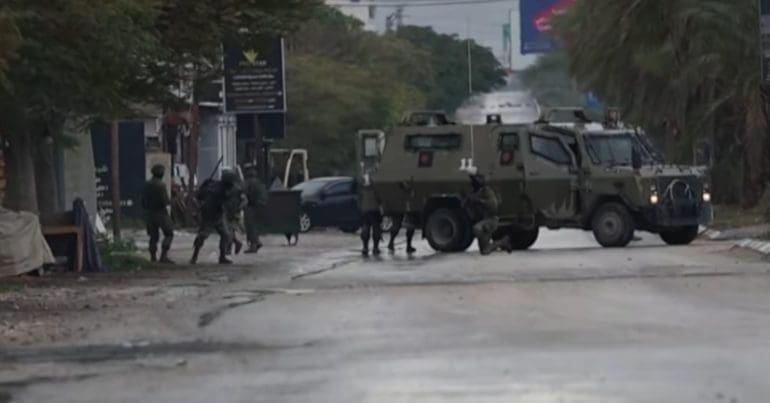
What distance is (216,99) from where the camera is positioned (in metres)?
56.1

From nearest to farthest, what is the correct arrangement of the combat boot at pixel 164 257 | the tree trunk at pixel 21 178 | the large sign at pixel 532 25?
the tree trunk at pixel 21 178 → the combat boot at pixel 164 257 → the large sign at pixel 532 25

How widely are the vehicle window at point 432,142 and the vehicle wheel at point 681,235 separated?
4.27 meters

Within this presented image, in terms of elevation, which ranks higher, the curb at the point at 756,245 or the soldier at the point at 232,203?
the soldier at the point at 232,203

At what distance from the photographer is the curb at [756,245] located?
27253 mm

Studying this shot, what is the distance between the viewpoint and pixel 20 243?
75.9ft

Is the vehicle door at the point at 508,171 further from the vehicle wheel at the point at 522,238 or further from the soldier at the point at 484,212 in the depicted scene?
the vehicle wheel at the point at 522,238

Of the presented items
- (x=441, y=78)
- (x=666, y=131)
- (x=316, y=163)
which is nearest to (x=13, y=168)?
(x=666, y=131)

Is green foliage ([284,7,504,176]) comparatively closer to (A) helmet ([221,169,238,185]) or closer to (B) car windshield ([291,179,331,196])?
(B) car windshield ([291,179,331,196])

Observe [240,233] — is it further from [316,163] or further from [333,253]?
[316,163]

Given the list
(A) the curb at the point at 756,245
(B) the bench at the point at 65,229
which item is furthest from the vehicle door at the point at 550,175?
(B) the bench at the point at 65,229

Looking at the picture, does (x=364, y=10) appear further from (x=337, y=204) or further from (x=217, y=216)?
(x=217, y=216)

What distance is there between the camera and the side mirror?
31431 mm

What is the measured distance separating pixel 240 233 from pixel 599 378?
26983mm

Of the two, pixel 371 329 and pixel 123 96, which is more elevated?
pixel 123 96
